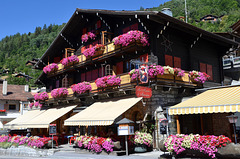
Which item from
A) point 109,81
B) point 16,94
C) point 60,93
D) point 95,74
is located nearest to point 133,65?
point 109,81

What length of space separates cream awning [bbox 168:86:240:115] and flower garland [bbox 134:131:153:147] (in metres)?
3.78

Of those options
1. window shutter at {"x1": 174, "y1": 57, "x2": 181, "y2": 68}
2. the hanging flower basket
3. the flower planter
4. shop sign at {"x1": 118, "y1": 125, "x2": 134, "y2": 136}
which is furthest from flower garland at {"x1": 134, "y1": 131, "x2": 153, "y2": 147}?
the hanging flower basket

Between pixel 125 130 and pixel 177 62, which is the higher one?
pixel 177 62

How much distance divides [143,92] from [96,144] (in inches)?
192

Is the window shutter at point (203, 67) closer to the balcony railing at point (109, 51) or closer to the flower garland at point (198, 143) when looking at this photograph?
the balcony railing at point (109, 51)

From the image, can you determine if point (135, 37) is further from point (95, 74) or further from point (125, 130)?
point (95, 74)

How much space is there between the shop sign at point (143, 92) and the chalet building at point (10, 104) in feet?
117

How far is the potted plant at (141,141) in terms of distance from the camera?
17.4 meters

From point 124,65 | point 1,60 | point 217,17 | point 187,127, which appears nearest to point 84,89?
point 124,65

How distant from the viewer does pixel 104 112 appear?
18.7 metres

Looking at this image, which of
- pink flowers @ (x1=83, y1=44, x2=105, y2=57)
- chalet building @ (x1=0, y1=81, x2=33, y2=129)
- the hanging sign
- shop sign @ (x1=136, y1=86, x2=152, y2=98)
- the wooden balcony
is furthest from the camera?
chalet building @ (x1=0, y1=81, x2=33, y2=129)

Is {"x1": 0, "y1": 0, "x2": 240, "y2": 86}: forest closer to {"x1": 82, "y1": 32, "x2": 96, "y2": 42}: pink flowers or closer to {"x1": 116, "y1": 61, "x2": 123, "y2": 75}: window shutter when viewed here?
{"x1": 82, "y1": 32, "x2": 96, "y2": 42}: pink flowers

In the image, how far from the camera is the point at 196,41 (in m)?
22.6

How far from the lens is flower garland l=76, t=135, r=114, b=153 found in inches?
674
